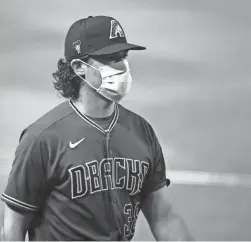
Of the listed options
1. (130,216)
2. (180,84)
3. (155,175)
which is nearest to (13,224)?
(130,216)

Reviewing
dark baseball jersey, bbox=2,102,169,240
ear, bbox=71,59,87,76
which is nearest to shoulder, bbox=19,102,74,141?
dark baseball jersey, bbox=2,102,169,240

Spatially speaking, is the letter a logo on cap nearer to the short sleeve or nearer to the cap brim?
the cap brim

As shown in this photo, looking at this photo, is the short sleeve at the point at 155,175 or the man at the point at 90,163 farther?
the short sleeve at the point at 155,175

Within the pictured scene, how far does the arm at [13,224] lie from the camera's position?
168 centimetres

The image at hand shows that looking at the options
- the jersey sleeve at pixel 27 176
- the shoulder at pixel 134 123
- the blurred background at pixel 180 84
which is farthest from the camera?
the blurred background at pixel 180 84

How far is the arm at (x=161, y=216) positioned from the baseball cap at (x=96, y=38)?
0.50 meters

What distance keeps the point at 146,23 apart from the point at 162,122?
400 millimetres

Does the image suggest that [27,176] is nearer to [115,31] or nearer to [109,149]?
[109,149]

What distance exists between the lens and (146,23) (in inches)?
88.0

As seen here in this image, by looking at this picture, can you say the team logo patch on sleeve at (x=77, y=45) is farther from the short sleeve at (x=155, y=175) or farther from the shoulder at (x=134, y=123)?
the short sleeve at (x=155, y=175)

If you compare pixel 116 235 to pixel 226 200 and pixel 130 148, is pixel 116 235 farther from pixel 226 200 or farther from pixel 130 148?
pixel 226 200

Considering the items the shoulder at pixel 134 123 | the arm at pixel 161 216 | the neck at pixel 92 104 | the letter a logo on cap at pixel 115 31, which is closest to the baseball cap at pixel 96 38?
the letter a logo on cap at pixel 115 31

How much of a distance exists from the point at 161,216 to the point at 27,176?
487mm

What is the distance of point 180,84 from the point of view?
230 cm
